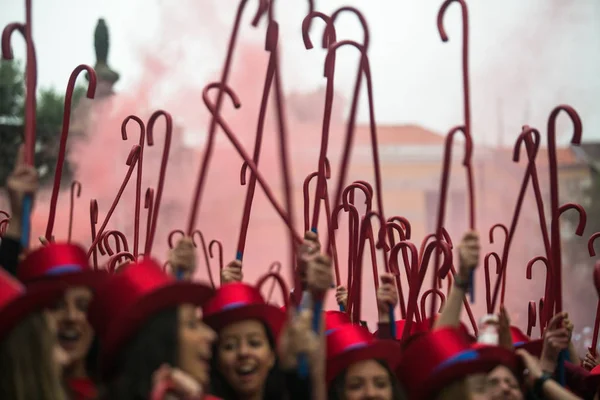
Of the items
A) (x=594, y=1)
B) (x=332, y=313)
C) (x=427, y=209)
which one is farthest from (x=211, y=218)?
(x=332, y=313)

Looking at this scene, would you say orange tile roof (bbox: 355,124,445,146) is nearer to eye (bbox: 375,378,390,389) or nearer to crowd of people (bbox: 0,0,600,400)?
crowd of people (bbox: 0,0,600,400)

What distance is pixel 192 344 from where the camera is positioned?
2.74 metres

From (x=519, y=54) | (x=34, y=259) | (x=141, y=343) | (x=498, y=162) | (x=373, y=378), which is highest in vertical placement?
(x=519, y=54)

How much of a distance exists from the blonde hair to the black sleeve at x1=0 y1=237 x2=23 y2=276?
40 centimetres

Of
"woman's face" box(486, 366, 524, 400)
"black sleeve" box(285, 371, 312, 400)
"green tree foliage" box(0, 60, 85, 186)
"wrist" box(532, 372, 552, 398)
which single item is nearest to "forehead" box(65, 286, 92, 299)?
"black sleeve" box(285, 371, 312, 400)

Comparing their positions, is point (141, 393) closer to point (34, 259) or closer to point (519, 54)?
point (34, 259)

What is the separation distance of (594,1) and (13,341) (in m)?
14.3

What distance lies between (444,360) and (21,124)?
1390cm

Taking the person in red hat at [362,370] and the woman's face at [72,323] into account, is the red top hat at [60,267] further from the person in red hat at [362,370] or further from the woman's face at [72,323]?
the person in red hat at [362,370]

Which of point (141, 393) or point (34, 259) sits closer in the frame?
point (141, 393)

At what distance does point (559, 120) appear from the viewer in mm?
15398

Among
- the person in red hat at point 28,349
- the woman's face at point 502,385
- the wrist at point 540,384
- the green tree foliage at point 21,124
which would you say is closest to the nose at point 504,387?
the woman's face at point 502,385

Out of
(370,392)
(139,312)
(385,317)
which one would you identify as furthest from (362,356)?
(139,312)

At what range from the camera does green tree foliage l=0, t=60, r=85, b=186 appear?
50.8ft
